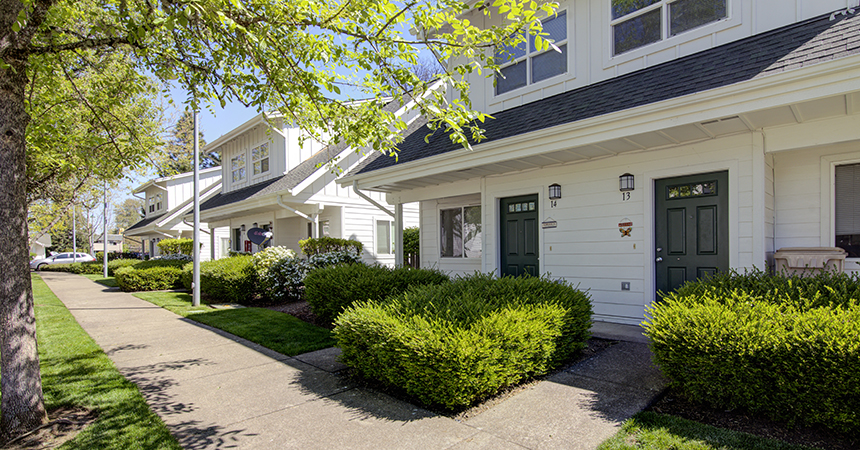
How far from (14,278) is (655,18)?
830cm

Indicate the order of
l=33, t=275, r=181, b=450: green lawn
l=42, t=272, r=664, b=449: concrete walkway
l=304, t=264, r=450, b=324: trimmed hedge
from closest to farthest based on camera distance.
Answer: l=42, t=272, r=664, b=449: concrete walkway, l=33, t=275, r=181, b=450: green lawn, l=304, t=264, r=450, b=324: trimmed hedge

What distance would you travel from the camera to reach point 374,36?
4469 mm

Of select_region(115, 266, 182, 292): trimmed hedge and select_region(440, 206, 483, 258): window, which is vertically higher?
select_region(440, 206, 483, 258): window

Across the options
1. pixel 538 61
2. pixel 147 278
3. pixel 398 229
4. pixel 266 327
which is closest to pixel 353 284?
pixel 266 327

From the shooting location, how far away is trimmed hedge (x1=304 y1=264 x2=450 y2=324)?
7043 millimetres

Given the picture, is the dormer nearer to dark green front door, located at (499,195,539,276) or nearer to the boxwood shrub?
dark green front door, located at (499,195,539,276)

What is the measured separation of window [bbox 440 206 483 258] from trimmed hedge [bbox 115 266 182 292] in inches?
382

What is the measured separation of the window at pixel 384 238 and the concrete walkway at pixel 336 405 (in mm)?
9127

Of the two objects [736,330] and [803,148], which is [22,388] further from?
[803,148]

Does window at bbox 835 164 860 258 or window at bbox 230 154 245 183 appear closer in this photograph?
window at bbox 835 164 860 258

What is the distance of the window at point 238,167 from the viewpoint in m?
18.4

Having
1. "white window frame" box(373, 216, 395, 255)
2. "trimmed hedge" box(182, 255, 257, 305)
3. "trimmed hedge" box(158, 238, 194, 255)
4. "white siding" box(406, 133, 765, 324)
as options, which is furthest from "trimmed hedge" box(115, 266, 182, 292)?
"white siding" box(406, 133, 765, 324)

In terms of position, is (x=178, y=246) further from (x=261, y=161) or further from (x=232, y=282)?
(x=232, y=282)

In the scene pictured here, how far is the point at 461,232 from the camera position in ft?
35.2
